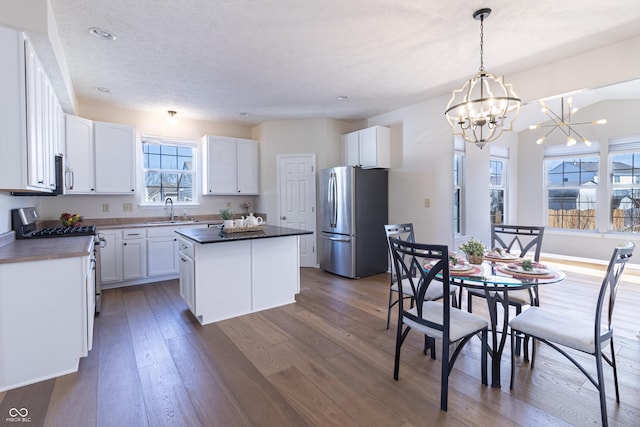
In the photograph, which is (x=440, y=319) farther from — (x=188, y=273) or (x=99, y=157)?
(x=99, y=157)

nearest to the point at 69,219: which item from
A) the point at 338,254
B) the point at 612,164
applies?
the point at 338,254

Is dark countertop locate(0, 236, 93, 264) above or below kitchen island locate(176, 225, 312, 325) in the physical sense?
above

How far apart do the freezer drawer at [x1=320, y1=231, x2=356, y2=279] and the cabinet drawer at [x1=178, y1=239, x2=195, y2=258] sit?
234cm

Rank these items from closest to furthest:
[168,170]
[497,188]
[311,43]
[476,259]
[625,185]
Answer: [476,259], [311,43], [168,170], [625,185], [497,188]

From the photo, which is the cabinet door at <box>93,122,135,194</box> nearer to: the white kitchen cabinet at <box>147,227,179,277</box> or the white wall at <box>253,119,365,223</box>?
the white kitchen cabinet at <box>147,227,179,277</box>

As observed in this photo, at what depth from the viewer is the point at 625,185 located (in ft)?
18.3

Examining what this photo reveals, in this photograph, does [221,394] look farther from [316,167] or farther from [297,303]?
[316,167]

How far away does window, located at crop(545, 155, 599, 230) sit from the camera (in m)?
5.98

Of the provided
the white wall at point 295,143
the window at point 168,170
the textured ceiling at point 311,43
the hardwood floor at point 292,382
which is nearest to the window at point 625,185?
the hardwood floor at point 292,382

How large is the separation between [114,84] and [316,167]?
3069mm

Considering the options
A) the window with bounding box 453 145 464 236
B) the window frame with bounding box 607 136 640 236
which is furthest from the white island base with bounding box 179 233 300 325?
the window frame with bounding box 607 136 640 236

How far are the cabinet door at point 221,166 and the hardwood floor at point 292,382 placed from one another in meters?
2.65

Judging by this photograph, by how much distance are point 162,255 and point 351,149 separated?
3481mm

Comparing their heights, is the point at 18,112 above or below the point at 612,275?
above
